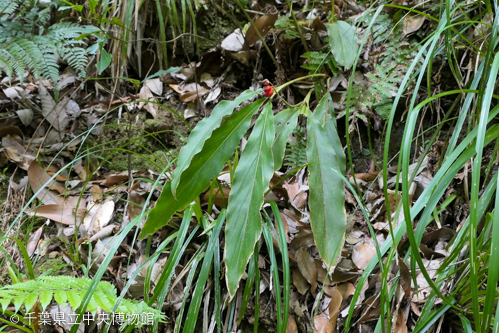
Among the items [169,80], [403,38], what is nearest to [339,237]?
[403,38]

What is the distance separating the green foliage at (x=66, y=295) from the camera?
1078 millimetres

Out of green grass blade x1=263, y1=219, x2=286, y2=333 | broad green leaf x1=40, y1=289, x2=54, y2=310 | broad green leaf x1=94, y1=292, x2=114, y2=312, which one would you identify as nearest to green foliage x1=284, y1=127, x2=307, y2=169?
green grass blade x1=263, y1=219, x2=286, y2=333

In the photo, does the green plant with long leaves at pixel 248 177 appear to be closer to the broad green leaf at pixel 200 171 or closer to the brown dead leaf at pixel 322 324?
the broad green leaf at pixel 200 171

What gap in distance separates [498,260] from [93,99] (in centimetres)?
222

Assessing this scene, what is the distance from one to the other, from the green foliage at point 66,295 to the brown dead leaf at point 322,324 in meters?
0.53

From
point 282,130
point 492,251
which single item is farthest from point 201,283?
point 492,251

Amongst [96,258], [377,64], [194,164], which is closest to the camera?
[194,164]

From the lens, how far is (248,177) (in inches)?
50.0

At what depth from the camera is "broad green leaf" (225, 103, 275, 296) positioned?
116 cm

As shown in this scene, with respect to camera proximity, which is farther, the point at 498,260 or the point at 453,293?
the point at 453,293

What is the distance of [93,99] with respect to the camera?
96.5 inches

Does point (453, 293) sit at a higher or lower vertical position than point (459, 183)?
lower

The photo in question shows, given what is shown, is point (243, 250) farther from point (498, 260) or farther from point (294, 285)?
point (498, 260)

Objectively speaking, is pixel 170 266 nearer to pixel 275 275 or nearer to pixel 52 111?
pixel 275 275
